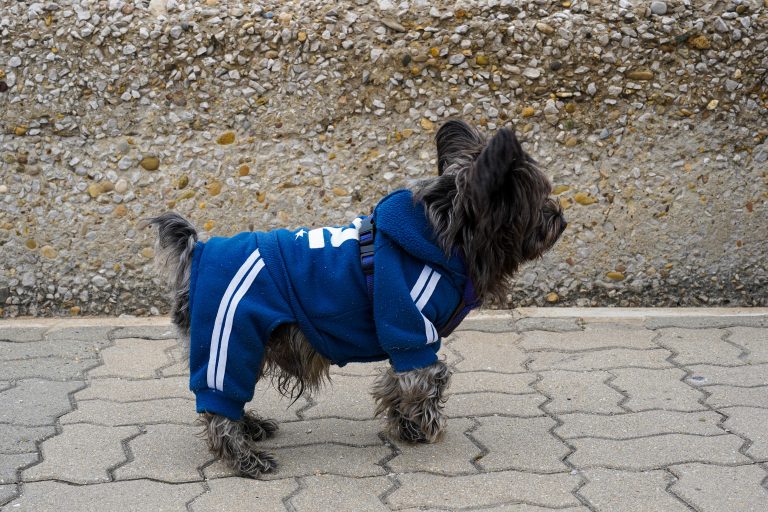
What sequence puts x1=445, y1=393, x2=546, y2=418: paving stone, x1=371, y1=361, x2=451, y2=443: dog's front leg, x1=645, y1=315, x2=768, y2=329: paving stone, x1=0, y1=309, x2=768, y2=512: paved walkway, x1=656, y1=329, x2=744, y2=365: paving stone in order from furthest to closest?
x1=645, y1=315, x2=768, y2=329: paving stone
x1=656, y1=329, x2=744, y2=365: paving stone
x1=445, y1=393, x2=546, y2=418: paving stone
x1=371, y1=361, x2=451, y2=443: dog's front leg
x1=0, y1=309, x2=768, y2=512: paved walkway

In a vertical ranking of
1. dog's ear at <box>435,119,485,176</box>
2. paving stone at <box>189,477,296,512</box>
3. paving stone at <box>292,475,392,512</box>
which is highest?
dog's ear at <box>435,119,485,176</box>

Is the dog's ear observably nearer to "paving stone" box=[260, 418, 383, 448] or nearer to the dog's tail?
the dog's tail

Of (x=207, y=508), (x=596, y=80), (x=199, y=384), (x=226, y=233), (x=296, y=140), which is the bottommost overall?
(x=207, y=508)

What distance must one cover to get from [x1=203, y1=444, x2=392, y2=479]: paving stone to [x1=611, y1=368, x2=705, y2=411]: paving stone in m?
1.29

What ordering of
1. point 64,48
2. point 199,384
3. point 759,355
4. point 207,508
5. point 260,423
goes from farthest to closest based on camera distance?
point 64,48 < point 759,355 < point 260,423 < point 199,384 < point 207,508

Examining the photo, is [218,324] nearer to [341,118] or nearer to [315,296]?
[315,296]

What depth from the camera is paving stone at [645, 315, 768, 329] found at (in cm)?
513

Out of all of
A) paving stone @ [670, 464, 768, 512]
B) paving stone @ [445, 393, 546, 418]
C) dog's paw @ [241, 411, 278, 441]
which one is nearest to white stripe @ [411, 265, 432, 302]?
paving stone @ [445, 393, 546, 418]

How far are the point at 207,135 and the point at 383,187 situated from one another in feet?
3.62

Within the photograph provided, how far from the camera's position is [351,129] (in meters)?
5.29

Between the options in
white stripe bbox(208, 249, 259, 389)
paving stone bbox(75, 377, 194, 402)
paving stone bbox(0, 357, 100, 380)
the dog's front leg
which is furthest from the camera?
paving stone bbox(0, 357, 100, 380)

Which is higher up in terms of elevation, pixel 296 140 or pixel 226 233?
pixel 296 140

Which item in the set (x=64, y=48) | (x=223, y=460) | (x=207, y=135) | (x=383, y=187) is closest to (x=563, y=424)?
(x=223, y=460)

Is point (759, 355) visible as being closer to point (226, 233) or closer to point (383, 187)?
point (383, 187)
